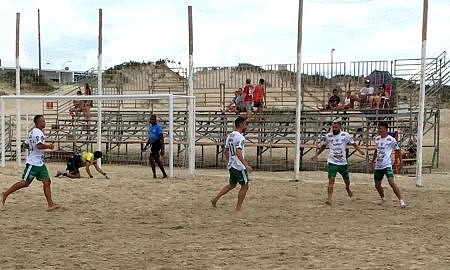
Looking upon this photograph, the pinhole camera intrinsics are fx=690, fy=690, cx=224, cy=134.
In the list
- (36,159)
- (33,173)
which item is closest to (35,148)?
(36,159)

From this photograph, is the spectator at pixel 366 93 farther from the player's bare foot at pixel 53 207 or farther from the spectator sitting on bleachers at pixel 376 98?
the player's bare foot at pixel 53 207

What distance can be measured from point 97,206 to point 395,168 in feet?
30.3

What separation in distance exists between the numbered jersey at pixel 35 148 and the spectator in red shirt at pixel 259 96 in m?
11.1

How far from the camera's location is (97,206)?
12273 millimetres

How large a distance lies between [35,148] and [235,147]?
330 cm

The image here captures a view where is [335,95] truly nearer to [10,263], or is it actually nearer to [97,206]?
[97,206]

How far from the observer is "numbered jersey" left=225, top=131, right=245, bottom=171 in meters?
11.3

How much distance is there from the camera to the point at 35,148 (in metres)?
11.4

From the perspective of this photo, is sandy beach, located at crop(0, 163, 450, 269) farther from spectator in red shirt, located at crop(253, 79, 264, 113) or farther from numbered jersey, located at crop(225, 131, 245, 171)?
spectator in red shirt, located at crop(253, 79, 264, 113)

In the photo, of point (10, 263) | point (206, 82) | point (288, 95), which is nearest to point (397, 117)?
point (288, 95)

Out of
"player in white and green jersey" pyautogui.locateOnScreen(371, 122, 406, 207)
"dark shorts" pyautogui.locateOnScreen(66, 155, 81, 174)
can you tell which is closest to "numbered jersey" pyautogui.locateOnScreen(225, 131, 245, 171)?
"player in white and green jersey" pyautogui.locateOnScreen(371, 122, 406, 207)

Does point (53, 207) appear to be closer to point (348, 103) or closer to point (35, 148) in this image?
point (35, 148)

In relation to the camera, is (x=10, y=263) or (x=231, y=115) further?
(x=231, y=115)

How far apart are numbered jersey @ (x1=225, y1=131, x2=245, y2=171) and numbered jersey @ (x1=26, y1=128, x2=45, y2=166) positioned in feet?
10.2
